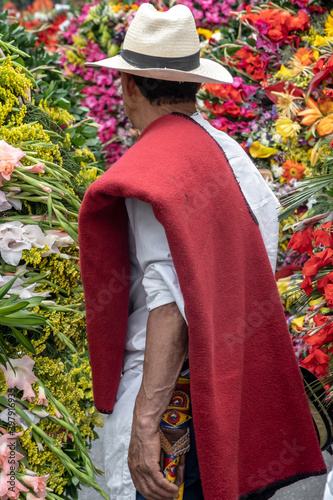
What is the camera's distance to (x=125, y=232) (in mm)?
1396

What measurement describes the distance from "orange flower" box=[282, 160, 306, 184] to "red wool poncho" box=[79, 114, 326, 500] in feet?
4.58

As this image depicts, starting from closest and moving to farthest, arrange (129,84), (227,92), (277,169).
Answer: (129,84) < (277,169) < (227,92)

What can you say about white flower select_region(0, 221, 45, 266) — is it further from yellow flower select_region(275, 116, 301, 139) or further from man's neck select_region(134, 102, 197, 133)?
yellow flower select_region(275, 116, 301, 139)

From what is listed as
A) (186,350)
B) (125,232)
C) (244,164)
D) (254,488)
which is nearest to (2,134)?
(125,232)

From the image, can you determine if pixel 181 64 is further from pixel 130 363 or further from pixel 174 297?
pixel 130 363

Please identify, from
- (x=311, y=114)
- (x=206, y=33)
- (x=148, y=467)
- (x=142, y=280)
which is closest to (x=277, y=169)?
(x=311, y=114)

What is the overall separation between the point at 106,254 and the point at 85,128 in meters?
1.11

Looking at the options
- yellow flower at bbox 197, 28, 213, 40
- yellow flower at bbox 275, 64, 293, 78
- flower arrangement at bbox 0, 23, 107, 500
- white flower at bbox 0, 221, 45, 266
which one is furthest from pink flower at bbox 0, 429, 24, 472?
yellow flower at bbox 197, 28, 213, 40

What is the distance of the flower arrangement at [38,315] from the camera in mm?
1407

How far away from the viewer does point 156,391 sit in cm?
124

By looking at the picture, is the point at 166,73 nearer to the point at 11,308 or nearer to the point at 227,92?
the point at 11,308

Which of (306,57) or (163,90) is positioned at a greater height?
(163,90)

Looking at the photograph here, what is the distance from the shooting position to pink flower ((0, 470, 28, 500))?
136cm

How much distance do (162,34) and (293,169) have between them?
1.45 meters
